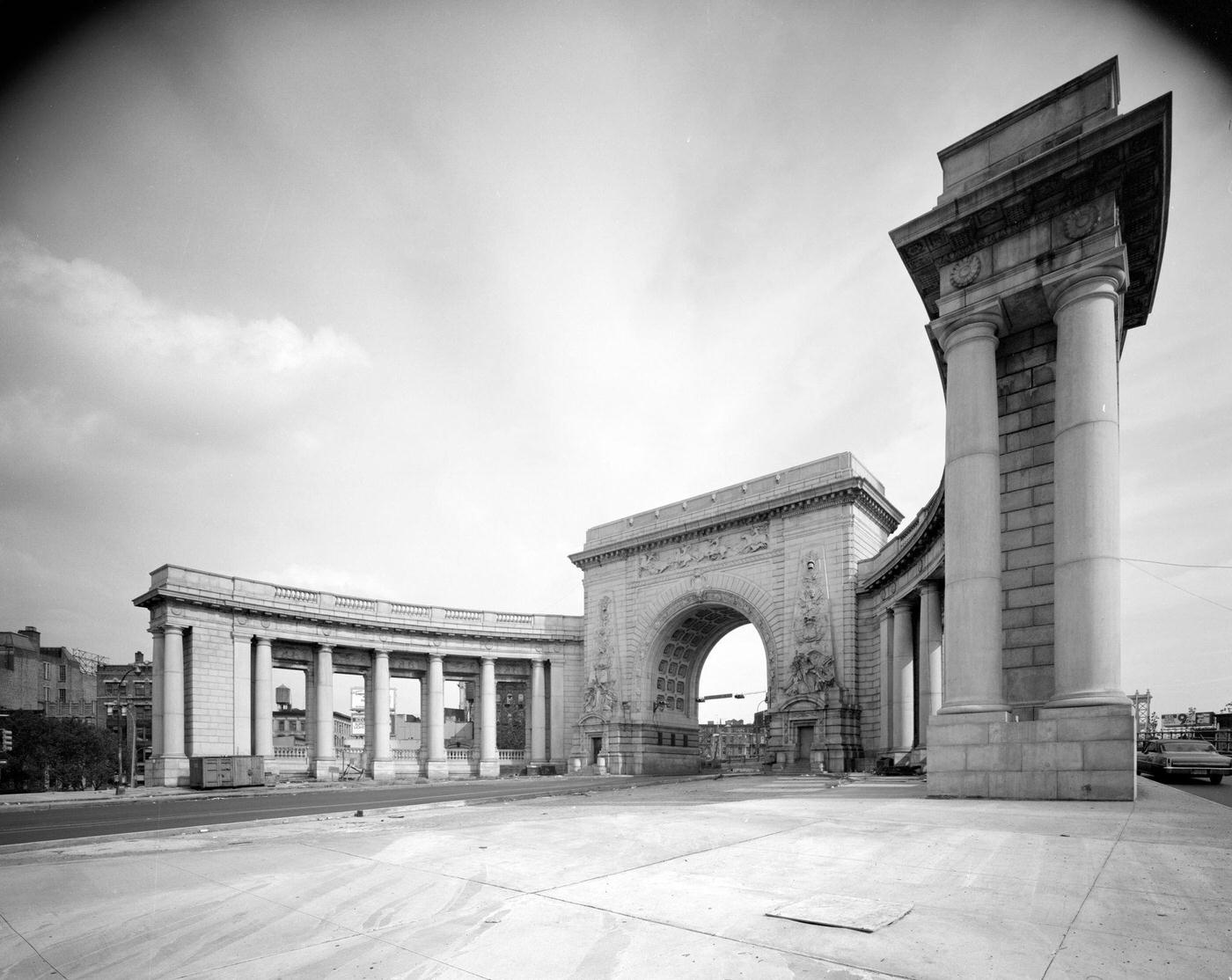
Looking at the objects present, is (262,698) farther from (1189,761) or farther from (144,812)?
(1189,761)

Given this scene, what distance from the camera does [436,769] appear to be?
4991 cm

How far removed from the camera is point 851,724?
40.1 meters

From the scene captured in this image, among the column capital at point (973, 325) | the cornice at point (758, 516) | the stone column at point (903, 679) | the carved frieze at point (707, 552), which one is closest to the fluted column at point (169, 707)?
the cornice at point (758, 516)

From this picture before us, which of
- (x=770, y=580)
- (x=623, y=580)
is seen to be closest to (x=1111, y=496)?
(x=770, y=580)

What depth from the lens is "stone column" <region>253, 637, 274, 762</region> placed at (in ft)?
143

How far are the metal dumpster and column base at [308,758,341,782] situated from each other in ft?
21.4

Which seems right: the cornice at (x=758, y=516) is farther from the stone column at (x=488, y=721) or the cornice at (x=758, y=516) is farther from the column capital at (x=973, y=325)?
the column capital at (x=973, y=325)

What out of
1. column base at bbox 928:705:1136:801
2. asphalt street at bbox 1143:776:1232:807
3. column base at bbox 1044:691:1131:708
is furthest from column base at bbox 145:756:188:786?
asphalt street at bbox 1143:776:1232:807

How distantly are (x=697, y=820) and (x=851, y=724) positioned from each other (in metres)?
32.0

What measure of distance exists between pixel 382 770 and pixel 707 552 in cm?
2470

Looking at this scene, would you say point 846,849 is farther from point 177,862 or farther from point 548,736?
point 548,736

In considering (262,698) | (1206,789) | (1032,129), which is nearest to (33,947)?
(1032,129)

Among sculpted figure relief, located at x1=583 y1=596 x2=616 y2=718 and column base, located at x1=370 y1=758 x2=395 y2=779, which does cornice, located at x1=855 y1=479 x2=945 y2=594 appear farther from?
column base, located at x1=370 y1=758 x2=395 y2=779

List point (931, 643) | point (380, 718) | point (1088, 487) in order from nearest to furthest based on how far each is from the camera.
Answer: point (1088, 487) < point (931, 643) < point (380, 718)
